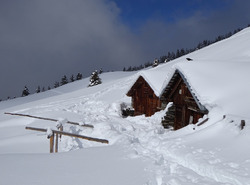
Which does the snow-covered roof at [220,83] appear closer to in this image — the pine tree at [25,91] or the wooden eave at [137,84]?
the wooden eave at [137,84]

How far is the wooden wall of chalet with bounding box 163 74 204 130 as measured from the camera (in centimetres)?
1416

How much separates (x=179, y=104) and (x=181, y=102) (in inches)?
16.3

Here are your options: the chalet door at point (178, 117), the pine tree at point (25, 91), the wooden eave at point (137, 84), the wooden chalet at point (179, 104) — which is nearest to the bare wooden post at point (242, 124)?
the wooden chalet at point (179, 104)

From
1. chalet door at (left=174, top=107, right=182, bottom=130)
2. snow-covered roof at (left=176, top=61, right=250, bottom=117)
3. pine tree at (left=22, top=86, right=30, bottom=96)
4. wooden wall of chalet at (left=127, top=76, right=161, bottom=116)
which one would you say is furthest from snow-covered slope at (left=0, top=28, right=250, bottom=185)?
pine tree at (left=22, top=86, right=30, bottom=96)

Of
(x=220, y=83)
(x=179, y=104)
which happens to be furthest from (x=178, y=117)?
(x=220, y=83)

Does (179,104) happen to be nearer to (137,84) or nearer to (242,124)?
(137,84)

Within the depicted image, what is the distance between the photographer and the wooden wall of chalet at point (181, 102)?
1416 cm

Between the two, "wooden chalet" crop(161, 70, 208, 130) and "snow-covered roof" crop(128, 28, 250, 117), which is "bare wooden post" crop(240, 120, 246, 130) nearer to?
"snow-covered roof" crop(128, 28, 250, 117)

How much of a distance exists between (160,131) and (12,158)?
11720 millimetres

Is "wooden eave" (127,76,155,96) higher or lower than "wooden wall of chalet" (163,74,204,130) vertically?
higher

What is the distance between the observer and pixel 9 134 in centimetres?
1705

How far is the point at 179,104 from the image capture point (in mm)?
15914

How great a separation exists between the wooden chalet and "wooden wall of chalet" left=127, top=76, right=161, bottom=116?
12.9 feet

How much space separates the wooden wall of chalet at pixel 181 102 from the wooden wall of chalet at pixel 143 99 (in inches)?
172
